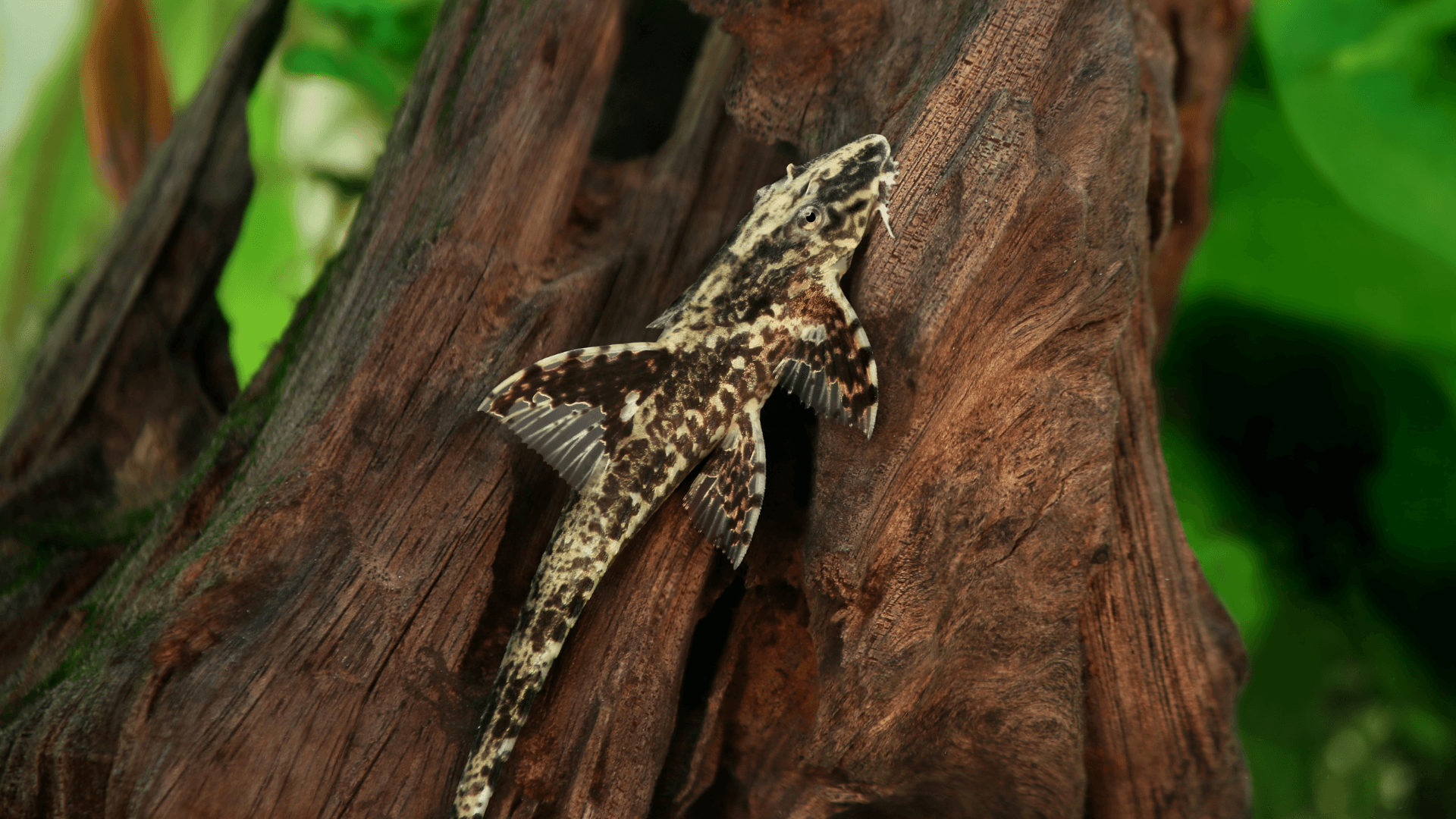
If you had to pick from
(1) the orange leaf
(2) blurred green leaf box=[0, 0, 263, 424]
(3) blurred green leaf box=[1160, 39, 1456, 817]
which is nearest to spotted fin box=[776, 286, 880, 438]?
(3) blurred green leaf box=[1160, 39, 1456, 817]

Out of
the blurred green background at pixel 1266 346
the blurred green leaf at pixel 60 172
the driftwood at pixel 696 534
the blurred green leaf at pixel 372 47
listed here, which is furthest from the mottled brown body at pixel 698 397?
the blurred green leaf at pixel 60 172

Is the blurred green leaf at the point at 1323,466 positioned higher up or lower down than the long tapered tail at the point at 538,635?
higher up

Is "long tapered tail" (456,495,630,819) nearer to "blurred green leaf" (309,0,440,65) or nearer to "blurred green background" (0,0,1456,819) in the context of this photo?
"blurred green background" (0,0,1456,819)

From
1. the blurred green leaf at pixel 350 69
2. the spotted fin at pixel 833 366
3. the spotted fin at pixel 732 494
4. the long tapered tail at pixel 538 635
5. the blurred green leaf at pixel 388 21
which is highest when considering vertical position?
the blurred green leaf at pixel 388 21

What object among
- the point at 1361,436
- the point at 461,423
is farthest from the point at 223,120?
the point at 1361,436

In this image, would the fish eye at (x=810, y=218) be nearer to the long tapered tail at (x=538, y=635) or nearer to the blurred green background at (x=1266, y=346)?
the long tapered tail at (x=538, y=635)

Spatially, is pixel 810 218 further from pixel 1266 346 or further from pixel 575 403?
pixel 1266 346

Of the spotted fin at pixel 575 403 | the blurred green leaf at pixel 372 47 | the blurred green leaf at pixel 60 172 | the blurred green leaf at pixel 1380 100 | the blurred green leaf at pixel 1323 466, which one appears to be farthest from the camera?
the blurred green leaf at pixel 60 172

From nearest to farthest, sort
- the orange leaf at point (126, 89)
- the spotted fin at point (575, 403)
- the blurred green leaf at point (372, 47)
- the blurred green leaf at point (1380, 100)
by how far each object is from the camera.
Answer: the spotted fin at point (575, 403) → the blurred green leaf at point (1380, 100) → the blurred green leaf at point (372, 47) → the orange leaf at point (126, 89)

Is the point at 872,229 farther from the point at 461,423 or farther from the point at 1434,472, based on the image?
the point at 1434,472
